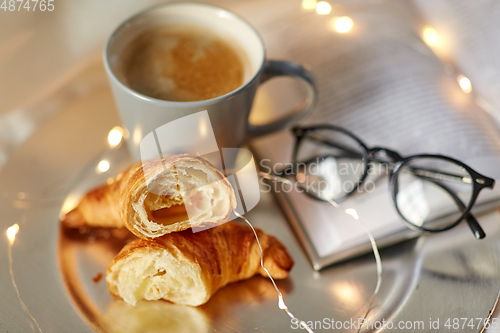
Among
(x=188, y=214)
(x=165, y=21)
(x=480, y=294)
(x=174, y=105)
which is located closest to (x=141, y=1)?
(x=165, y=21)

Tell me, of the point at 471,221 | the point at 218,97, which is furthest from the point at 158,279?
the point at 471,221

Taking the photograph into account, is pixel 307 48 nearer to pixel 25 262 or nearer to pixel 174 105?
pixel 174 105

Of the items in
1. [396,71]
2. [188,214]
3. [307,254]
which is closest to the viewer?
[188,214]

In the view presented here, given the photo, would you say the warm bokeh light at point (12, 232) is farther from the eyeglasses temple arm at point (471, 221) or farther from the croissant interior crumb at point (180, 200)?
the eyeglasses temple arm at point (471, 221)

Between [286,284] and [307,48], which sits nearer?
[286,284]

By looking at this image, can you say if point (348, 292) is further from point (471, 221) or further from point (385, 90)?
point (385, 90)

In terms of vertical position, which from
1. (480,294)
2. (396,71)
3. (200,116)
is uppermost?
(200,116)
